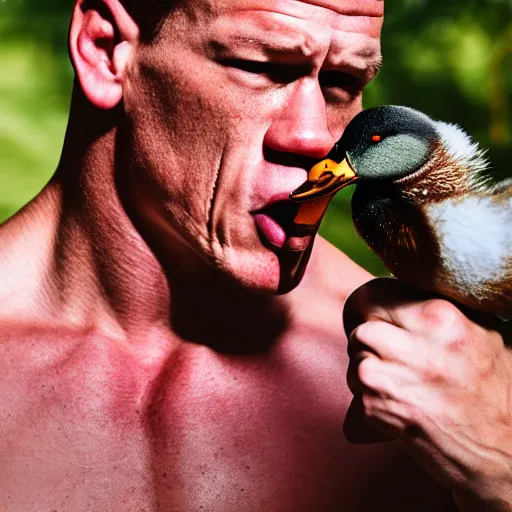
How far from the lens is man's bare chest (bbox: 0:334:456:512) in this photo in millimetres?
1209

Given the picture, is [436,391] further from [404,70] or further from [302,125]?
[404,70]

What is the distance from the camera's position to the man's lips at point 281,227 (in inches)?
44.4

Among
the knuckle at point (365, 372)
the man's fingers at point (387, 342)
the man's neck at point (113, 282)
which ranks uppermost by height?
the man's fingers at point (387, 342)

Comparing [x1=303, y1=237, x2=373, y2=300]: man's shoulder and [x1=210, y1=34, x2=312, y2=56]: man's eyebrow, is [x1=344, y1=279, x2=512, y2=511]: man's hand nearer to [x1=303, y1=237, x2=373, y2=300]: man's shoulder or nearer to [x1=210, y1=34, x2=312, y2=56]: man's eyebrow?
[x1=210, y1=34, x2=312, y2=56]: man's eyebrow

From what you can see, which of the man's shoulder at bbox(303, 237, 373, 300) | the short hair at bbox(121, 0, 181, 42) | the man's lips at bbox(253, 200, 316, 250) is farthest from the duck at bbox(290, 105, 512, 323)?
the man's shoulder at bbox(303, 237, 373, 300)

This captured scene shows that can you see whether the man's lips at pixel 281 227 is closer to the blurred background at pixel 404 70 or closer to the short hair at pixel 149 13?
the short hair at pixel 149 13

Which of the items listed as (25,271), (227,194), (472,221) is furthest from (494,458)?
(25,271)

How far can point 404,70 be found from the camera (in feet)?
7.56

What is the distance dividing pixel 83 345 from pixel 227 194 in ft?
0.98

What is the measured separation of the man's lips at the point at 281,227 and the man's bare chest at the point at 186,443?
242 millimetres

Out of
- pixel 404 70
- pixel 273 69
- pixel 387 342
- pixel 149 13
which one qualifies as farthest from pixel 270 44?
pixel 404 70

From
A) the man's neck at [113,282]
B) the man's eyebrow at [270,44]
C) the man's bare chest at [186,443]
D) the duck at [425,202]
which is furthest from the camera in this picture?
the man's neck at [113,282]

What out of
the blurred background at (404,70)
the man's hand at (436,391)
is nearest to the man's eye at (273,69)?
the man's hand at (436,391)

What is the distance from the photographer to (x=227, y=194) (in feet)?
3.76
